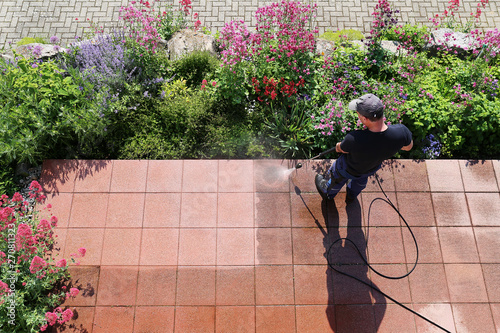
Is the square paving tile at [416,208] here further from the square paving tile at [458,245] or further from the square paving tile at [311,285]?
the square paving tile at [311,285]

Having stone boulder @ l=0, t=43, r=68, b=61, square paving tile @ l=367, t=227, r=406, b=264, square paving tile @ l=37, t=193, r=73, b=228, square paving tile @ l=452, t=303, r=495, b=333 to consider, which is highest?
stone boulder @ l=0, t=43, r=68, b=61

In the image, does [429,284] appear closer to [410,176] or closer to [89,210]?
[410,176]

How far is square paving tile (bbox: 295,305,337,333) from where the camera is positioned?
4516 mm

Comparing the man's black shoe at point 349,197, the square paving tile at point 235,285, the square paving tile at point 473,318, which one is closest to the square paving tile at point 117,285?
the square paving tile at point 235,285

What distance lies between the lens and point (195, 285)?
470cm

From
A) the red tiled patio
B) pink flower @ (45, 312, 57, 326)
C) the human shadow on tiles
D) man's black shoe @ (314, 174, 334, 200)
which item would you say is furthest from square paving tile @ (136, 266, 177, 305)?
man's black shoe @ (314, 174, 334, 200)

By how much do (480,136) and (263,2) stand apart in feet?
17.3

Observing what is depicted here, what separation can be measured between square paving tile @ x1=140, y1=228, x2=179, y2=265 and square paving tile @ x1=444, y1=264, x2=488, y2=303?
3972 mm

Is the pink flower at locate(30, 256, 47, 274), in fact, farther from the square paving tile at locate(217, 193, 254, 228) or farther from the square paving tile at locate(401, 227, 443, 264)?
the square paving tile at locate(401, 227, 443, 264)

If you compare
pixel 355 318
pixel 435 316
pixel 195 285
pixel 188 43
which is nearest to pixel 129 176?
pixel 195 285

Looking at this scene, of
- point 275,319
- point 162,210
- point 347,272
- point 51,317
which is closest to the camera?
point 51,317

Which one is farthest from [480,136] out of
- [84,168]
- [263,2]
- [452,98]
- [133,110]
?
[84,168]

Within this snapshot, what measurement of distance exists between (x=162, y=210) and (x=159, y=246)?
0.55 m

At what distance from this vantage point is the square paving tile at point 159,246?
4.83 meters
